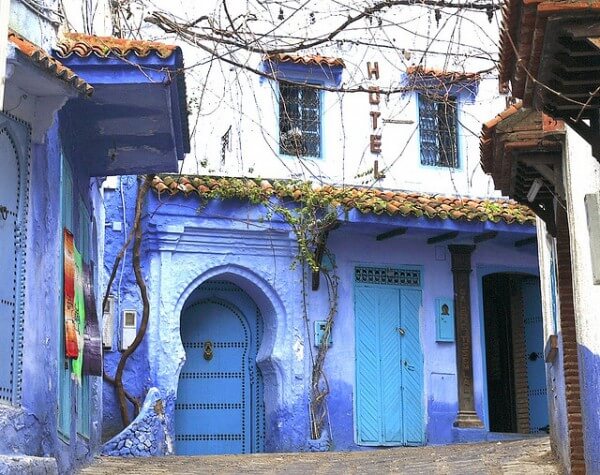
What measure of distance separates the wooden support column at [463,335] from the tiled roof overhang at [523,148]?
753cm

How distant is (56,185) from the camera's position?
9.62 m

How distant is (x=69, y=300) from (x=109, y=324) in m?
5.31

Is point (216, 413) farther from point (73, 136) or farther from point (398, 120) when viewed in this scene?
point (73, 136)

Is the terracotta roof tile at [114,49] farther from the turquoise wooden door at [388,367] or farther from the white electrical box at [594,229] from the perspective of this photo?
the turquoise wooden door at [388,367]

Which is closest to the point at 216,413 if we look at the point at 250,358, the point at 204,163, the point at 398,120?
the point at 250,358

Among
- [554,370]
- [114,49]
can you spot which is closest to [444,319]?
[554,370]

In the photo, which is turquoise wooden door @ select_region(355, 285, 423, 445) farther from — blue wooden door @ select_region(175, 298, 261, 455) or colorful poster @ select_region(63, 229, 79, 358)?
colorful poster @ select_region(63, 229, 79, 358)

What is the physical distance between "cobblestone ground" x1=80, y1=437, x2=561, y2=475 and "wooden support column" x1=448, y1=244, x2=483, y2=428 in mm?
3157

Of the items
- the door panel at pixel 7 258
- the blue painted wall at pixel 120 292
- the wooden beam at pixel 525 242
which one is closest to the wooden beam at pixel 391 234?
the wooden beam at pixel 525 242

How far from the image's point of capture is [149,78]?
9.34 m

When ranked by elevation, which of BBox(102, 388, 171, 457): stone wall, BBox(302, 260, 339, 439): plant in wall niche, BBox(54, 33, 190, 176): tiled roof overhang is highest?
BBox(54, 33, 190, 176): tiled roof overhang

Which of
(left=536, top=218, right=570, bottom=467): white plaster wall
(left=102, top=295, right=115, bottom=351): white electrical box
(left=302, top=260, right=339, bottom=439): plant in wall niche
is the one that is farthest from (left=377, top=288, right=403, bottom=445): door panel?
(left=536, top=218, right=570, bottom=467): white plaster wall

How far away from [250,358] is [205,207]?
2.34 metres

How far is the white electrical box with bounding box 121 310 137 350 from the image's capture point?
15.6 meters
